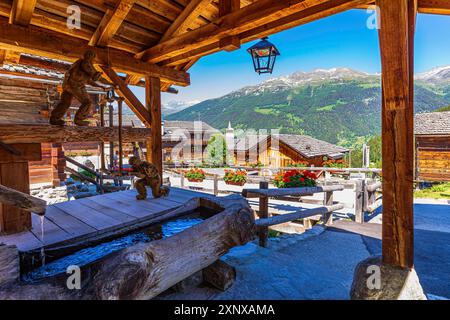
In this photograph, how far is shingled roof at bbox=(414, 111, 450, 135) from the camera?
15312 millimetres

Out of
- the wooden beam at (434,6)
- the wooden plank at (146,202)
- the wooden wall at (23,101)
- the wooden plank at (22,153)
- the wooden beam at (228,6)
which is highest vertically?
the wooden beam at (228,6)

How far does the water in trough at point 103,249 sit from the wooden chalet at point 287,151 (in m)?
18.7

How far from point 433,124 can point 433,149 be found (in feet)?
5.56

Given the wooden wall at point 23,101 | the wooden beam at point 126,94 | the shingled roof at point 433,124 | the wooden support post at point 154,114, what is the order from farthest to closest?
the shingled roof at point 433,124 < the wooden support post at point 154,114 < the wooden beam at point 126,94 < the wooden wall at point 23,101

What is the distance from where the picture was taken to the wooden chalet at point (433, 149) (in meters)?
15.4

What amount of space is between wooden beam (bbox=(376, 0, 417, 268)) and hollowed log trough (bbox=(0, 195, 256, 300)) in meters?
1.20

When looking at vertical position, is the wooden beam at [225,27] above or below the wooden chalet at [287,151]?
above

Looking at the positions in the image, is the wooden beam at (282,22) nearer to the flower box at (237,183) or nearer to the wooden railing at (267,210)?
Result: the wooden railing at (267,210)

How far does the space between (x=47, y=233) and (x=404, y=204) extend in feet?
11.0

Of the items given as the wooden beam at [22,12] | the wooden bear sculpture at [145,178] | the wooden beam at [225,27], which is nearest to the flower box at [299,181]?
the wooden bear sculpture at [145,178]

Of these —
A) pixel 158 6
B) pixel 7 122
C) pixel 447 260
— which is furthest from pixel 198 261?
pixel 447 260

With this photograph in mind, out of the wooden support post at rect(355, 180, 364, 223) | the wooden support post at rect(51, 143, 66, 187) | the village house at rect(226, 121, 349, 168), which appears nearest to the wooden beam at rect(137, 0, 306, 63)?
the wooden support post at rect(355, 180, 364, 223)

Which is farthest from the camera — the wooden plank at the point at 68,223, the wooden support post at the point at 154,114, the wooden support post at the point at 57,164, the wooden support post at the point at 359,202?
the wooden support post at the point at 57,164
